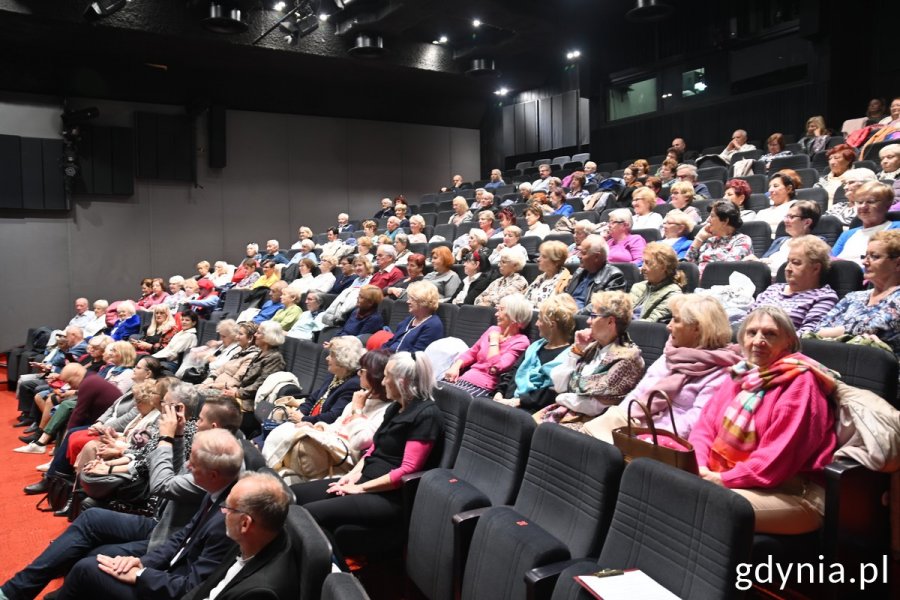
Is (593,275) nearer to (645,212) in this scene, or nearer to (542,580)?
(645,212)

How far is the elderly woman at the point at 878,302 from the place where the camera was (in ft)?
7.16

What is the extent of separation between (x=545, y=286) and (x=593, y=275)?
0.31 m

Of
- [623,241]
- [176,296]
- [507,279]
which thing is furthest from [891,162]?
[176,296]

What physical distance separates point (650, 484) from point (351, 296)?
3.67 metres

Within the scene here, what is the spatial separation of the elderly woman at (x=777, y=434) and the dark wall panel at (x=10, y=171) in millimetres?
9882

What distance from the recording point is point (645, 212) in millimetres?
4828

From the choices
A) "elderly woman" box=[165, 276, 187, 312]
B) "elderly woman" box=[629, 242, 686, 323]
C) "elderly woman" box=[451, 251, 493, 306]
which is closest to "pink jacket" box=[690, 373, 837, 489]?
"elderly woman" box=[629, 242, 686, 323]

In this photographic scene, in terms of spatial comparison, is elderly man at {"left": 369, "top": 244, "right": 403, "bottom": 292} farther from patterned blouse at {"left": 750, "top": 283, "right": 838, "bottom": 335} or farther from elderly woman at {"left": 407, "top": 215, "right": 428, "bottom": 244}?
patterned blouse at {"left": 750, "top": 283, "right": 838, "bottom": 335}

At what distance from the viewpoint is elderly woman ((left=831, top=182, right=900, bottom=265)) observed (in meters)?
2.90

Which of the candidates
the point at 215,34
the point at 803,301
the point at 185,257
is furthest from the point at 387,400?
the point at 185,257

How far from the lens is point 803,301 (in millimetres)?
2549

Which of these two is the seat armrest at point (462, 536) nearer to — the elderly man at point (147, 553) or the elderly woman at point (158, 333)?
the elderly man at point (147, 553)

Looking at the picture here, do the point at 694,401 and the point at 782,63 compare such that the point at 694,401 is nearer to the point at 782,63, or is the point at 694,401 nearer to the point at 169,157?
the point at 782,63

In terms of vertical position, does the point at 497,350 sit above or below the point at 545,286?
below
